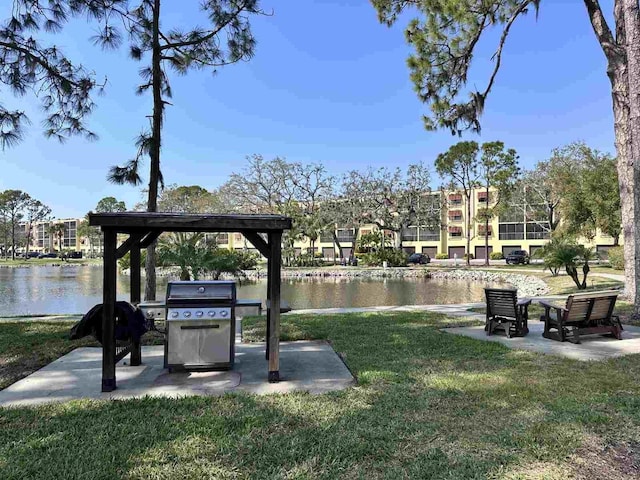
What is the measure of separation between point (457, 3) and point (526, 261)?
107 ft

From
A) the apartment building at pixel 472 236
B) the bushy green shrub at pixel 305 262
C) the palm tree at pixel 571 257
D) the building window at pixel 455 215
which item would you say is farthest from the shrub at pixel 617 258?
the building window at pixel 455 215

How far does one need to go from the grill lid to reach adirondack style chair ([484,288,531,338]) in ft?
13.0

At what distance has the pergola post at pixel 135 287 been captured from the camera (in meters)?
4.86

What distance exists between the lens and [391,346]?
574 cm

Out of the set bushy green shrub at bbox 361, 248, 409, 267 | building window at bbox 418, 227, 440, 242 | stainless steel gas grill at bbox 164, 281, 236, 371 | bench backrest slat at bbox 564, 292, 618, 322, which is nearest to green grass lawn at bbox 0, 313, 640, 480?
stainless steel gas grill at bbox 164, 281, 236, 371

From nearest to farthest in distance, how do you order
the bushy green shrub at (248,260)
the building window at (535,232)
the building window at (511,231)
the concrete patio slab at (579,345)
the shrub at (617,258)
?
1. the concrete patio slab at (579,345)
2. the shrub at (617,258)
3. the bushy green shrub at (248,260)
4. the building window at (535,232)
5. the building window at (511,231)

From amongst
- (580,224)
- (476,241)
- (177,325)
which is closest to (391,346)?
(177,325)

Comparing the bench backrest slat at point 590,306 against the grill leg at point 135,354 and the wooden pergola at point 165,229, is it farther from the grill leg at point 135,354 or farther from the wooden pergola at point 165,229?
the grill leg at point 135,354

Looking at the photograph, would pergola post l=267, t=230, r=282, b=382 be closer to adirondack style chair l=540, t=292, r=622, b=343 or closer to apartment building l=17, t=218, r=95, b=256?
adirondack style chair l=540, t=292, r=622, b=343

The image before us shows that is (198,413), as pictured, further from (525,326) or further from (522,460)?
(525,326)

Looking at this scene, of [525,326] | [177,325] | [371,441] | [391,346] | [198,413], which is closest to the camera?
[371,441]

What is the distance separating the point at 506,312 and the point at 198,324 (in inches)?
174

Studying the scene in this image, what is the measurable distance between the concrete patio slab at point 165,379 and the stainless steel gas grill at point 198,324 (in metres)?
0.17

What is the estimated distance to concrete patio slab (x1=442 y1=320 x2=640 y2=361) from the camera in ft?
17.3
